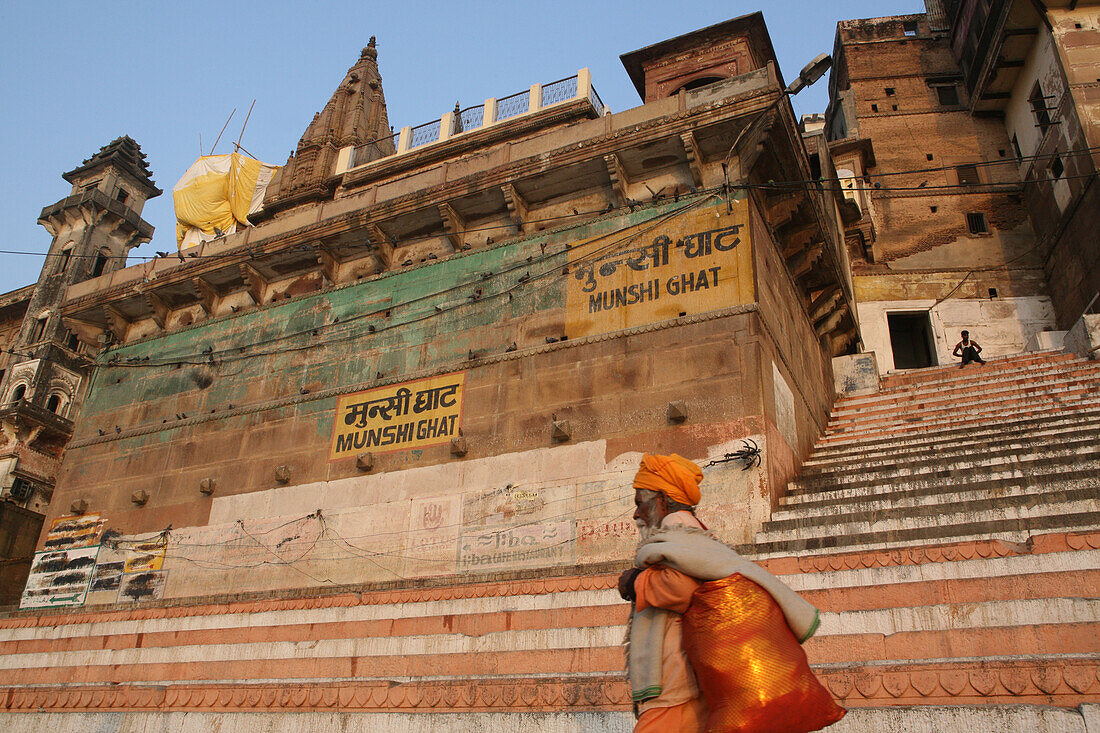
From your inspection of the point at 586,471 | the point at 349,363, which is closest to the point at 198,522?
the point at 349,363

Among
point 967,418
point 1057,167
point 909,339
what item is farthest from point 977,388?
point 1057,167

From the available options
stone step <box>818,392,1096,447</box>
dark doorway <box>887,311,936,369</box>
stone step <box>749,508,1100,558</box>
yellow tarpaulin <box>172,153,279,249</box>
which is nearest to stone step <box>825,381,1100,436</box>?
stone step <box>818,392,1096,447</box>

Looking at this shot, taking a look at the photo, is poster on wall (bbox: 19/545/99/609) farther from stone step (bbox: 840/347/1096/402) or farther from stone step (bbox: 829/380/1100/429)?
stone step (bbox: 840/347/1096/402)

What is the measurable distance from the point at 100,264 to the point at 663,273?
2630cm

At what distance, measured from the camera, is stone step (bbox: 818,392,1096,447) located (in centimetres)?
1086

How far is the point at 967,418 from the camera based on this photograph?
1147cm

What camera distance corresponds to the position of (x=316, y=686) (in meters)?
5.87

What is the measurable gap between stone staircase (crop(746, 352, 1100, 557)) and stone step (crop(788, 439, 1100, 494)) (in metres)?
0.02

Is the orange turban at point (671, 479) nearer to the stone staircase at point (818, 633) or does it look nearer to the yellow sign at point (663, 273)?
the stone staircase at point (818, 633)

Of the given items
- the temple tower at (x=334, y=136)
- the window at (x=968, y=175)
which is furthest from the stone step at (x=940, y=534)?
the window at (x=968, y=175)

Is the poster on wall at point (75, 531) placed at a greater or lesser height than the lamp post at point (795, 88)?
lesser

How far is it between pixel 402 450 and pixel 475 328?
7.15 feet

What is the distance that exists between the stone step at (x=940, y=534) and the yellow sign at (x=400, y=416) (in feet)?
16.7

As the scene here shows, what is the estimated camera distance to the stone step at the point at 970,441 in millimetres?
9312
